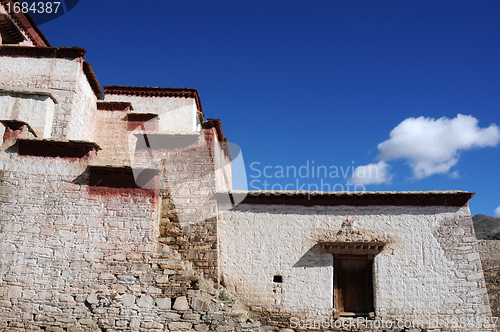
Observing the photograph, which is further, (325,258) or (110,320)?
(325,258)

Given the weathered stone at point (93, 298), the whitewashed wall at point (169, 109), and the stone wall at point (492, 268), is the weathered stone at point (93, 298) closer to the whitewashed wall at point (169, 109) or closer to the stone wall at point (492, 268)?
the whitewashed wall at point (169, 109)

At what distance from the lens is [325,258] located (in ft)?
34.8

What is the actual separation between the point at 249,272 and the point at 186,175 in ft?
11.3

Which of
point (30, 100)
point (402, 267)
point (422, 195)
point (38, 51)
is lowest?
point (402, 267)

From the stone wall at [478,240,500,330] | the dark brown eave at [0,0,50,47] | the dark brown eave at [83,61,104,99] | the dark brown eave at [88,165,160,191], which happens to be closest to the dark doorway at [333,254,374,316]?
the stone wall at [478,240,500,330]

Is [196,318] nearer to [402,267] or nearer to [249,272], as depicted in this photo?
[249,272]

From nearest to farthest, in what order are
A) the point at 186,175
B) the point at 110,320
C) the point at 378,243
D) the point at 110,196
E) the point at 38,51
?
the point at 110,320, the point at 110,196, the point at 378,243, the point at 186,175, the point at 38,51

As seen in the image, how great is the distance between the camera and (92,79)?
46.2 ft

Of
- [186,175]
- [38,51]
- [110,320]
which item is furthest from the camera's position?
[38,51]

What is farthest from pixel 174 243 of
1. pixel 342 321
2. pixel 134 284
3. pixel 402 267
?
pixel 402 267

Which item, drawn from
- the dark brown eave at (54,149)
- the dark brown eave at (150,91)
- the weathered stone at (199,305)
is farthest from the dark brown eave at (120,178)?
the dark brown eave at (150,91)

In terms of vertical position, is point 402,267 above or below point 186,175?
below

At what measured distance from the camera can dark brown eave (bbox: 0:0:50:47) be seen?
1571 cm

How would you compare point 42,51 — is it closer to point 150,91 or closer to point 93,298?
point 150,91
